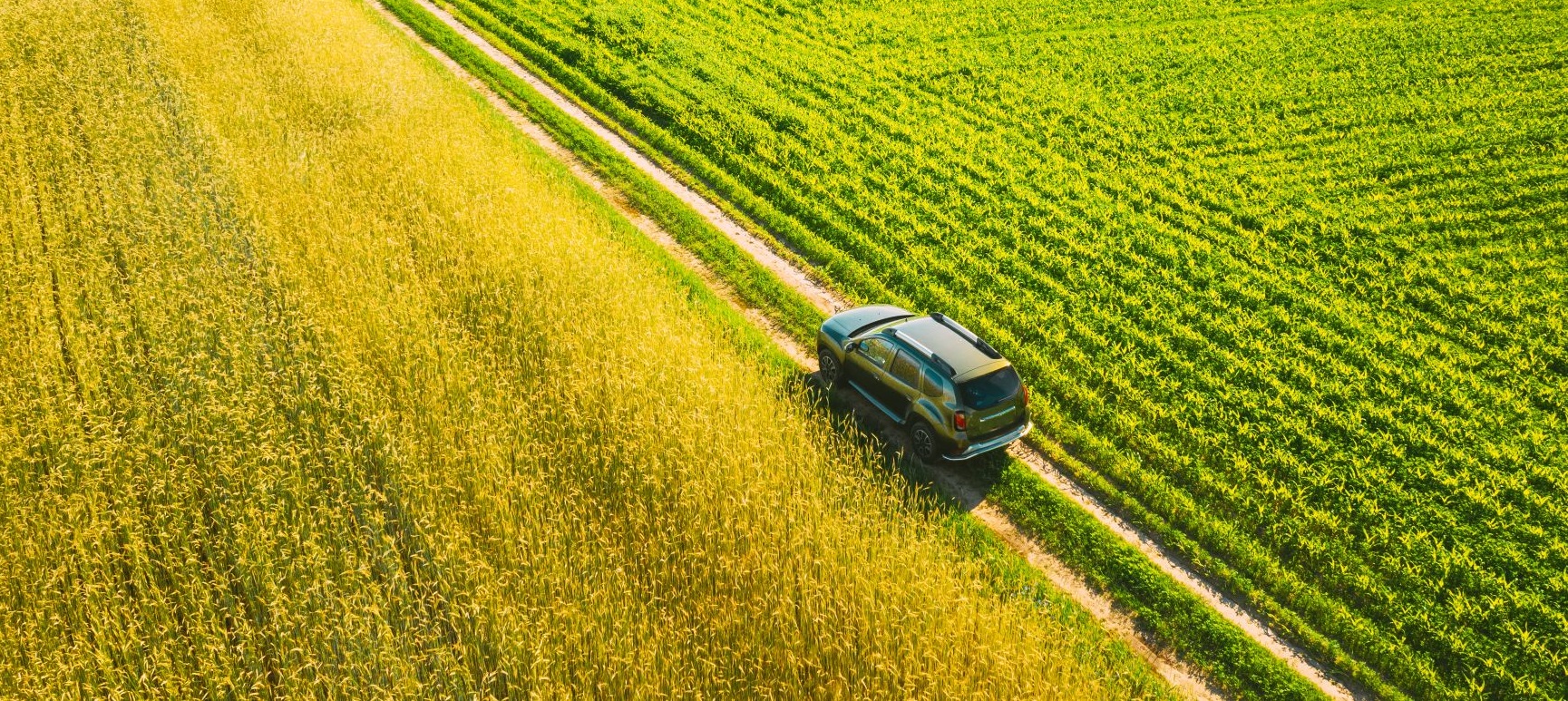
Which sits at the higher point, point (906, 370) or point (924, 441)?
point (906, 370)

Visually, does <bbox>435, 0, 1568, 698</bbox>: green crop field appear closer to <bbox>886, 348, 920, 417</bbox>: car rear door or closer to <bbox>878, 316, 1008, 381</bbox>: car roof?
<bbox>878, 316, 1008, 381</bbox>: car roof

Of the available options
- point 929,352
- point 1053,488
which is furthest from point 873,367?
point 1053,488

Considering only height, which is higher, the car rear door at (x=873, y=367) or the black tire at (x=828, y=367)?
the car rear door at (x=873, y=367)

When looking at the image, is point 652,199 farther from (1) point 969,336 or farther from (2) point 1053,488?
(2) point 1053,488

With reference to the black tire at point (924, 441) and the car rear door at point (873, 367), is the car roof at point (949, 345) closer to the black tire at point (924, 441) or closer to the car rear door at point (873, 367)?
the car rear door at point (873, 367)

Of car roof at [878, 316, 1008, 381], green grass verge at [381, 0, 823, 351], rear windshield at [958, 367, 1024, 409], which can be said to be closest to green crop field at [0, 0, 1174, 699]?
green grass verge at [381, 0, 823, 351]

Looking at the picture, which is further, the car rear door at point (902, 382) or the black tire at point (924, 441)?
the car rear door at point (902, 382)

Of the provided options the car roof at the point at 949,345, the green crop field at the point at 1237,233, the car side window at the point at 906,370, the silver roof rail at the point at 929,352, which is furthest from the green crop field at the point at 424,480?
the green crop field at the point at 1237,233
